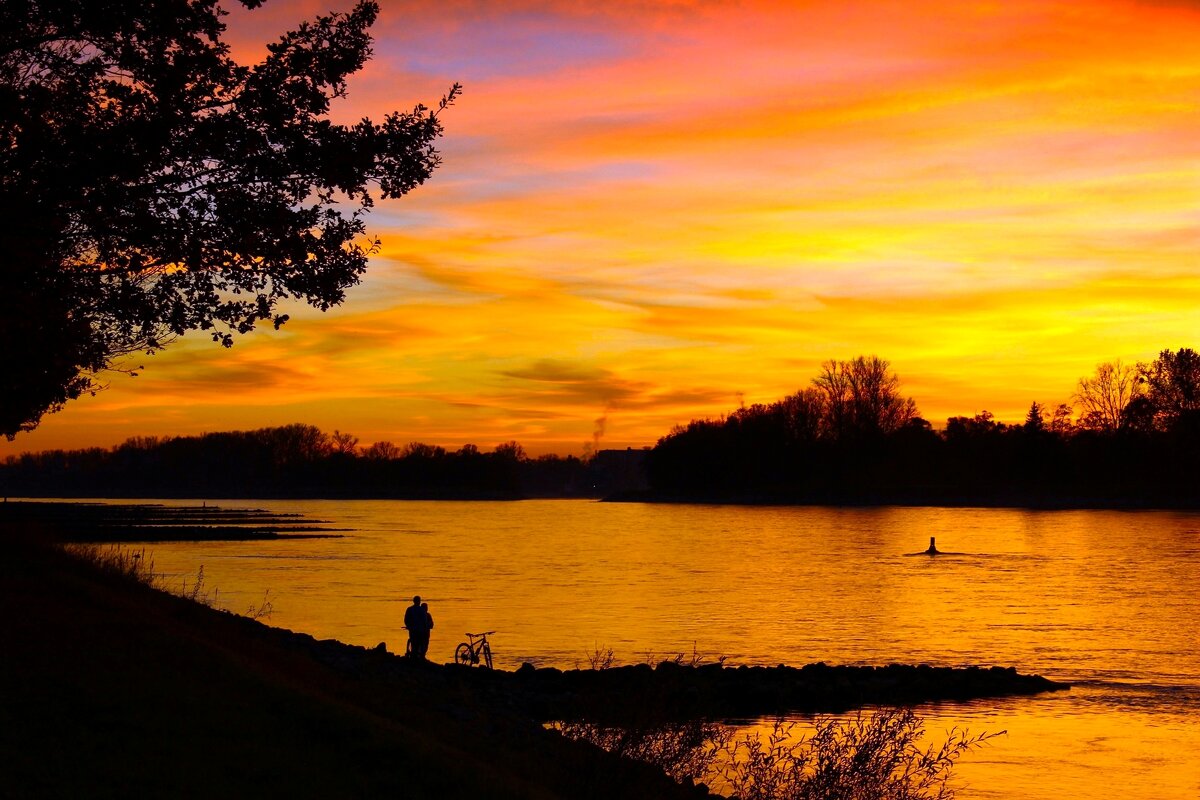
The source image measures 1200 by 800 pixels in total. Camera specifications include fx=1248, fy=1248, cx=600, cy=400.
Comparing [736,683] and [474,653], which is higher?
[474,653]

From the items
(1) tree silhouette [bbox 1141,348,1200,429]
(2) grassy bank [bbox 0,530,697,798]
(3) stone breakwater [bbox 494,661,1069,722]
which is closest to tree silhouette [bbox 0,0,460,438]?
(2) grassy bank [bbox 0,530,697,798]

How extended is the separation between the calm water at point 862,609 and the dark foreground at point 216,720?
33.6 feet

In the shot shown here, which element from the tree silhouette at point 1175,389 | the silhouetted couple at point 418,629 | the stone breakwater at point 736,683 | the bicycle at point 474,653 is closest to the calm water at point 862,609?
the stone breakwater at point 736,683

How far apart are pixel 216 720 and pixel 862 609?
1792 inches

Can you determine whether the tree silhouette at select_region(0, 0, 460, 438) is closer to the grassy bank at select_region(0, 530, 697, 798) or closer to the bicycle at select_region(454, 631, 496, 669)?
the grassy bank at select_region(0, 530, 697, 798)

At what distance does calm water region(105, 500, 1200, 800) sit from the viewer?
27719 mm

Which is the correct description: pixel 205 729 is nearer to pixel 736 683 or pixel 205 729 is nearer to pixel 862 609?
pixel 736 683

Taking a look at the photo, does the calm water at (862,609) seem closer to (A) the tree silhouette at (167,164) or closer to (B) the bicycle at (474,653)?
(B) the bicycle at (474,653)

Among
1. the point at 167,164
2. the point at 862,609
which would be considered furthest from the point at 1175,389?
the point at 167,164

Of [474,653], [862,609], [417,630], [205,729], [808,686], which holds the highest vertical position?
[205,729]

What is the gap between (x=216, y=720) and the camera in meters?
12.5

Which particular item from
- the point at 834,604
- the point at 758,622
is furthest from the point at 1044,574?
the point at 758,622

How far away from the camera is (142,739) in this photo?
11656mm

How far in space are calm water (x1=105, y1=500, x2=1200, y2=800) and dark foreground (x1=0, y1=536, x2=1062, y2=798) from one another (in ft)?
33.6
